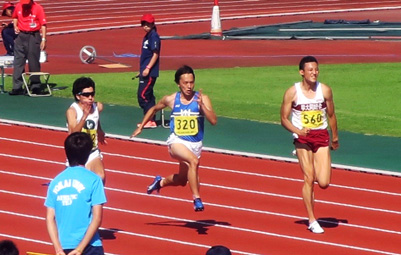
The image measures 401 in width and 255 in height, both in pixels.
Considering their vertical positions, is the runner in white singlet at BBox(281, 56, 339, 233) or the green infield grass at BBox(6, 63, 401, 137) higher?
the runner in white singlet at BBox(281, 56, 339, 233)

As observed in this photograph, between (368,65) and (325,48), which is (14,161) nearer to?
(368,65)

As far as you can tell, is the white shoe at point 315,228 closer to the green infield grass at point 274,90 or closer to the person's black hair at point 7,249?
the green infield grass at point 274,90

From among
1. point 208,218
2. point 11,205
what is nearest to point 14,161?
point 11,205

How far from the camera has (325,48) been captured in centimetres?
3281

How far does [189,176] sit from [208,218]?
43.1 inches

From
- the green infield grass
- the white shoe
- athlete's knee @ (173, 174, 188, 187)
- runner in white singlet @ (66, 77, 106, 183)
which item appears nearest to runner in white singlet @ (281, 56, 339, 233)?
the white shoe

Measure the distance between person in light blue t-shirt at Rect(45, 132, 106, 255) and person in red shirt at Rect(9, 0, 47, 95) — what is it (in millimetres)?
14285

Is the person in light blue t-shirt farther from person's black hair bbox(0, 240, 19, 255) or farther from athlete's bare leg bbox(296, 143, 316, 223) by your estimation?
athlete's bare leg bbox(296, 143, 316, 223)

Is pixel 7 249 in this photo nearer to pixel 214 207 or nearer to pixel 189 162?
pixel 189 162

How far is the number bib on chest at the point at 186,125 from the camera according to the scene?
13.7m

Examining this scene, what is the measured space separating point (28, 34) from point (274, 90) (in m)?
5.43

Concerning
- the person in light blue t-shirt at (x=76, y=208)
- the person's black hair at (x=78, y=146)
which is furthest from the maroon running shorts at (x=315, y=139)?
the person's black hair at (x=78, y=146)

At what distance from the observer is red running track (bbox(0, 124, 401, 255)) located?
43.7 ft

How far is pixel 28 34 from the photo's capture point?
76.6 feet
